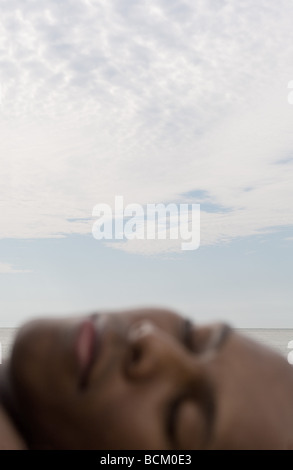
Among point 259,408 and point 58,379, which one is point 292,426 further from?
point 58,379

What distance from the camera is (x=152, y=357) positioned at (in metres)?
1.29

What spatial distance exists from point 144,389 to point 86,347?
183mm

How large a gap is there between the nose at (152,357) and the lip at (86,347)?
0.28ft

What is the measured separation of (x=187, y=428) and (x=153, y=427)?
3.1 inches

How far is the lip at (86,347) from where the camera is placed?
51.5 inches

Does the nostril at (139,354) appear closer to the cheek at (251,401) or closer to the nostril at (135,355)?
the nostril at (135,355)

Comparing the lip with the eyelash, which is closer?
the lip

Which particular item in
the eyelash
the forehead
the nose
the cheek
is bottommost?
the cheek

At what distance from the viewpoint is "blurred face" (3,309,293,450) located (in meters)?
1.24

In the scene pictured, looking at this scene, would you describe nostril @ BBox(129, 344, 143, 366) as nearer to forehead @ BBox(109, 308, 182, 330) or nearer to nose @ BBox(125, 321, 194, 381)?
nose @ BBox(125, 321, 194, 381)

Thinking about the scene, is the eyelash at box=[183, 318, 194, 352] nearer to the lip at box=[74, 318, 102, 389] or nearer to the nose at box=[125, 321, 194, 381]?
the nose at box=[125, 321, 194, 381]

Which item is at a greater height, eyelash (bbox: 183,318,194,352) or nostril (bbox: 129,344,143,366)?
eyelash (bbox: 183,318,194,352)

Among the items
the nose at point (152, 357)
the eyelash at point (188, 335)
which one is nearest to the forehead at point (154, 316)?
the eyelash at point (188, 335)

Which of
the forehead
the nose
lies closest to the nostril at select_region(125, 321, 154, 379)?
the nose
